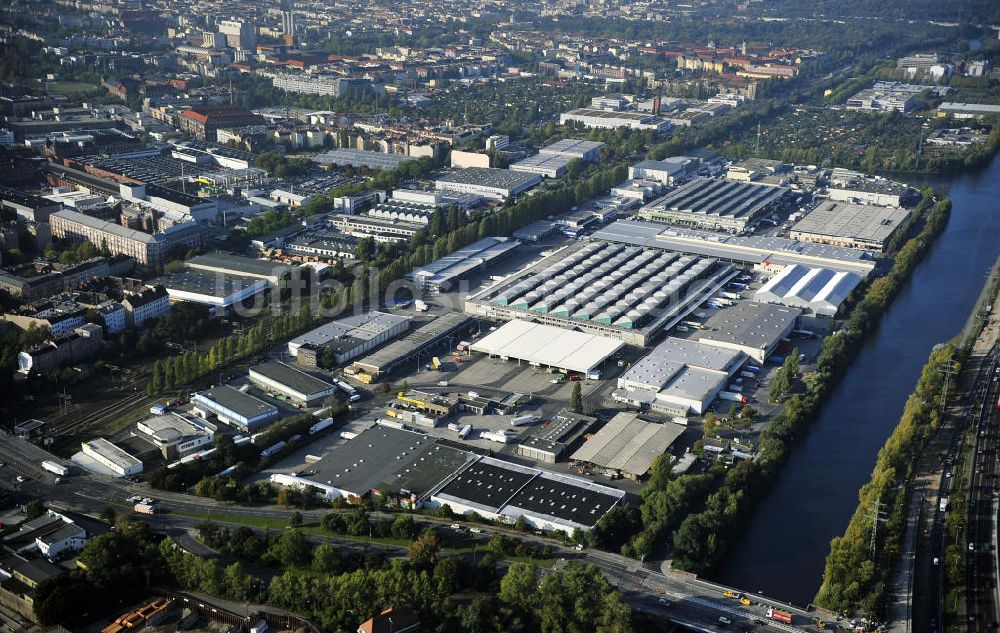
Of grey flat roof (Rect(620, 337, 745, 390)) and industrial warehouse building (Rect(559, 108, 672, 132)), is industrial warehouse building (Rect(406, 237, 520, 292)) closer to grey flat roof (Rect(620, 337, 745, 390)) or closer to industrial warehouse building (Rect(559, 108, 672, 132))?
grey flat roof (Rect(620, 337, 745, 390))

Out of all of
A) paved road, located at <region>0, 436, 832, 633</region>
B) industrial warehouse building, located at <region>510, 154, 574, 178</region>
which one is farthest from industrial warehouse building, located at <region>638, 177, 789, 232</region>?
paved road, located at <region>0, 436, 832, 633</region>

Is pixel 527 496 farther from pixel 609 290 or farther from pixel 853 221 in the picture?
→ pixel 853 221

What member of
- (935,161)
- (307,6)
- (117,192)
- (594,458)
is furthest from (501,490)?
(307,6)

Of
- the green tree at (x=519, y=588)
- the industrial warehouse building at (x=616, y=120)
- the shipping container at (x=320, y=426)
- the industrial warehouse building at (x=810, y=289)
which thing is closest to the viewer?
the green tree at (x=519, y=588)

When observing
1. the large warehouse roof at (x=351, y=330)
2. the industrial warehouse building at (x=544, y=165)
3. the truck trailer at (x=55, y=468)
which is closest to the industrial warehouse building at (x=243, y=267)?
the large warehouse roof at (x=351, y=330)

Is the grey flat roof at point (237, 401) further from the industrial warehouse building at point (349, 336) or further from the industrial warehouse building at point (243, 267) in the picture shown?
the industrial warehouse building at point (243, 267)

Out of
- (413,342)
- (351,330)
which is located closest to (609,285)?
(413,342)
